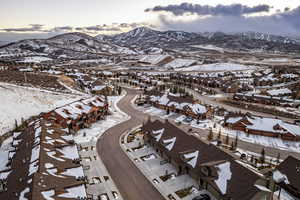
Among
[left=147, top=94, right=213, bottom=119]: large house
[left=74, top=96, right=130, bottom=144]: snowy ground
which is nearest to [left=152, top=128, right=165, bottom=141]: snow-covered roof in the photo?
[left=74, top=96, right=130, bottom=144]: snowy ground

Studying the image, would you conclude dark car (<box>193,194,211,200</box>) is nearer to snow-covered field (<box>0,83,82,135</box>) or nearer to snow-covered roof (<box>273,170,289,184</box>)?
snow-covered roof (<box>273,170,289,184</box>)

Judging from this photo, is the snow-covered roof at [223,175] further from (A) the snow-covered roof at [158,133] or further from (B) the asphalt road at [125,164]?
(A) the snow-covered roof at [158,133]

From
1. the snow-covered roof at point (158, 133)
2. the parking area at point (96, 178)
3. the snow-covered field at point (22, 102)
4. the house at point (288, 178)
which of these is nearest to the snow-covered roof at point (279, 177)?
the house at point (288, 178)

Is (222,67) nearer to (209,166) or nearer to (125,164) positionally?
(125,164)

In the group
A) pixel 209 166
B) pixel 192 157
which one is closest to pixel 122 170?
pixel 192 157

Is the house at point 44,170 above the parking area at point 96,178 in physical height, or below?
above
